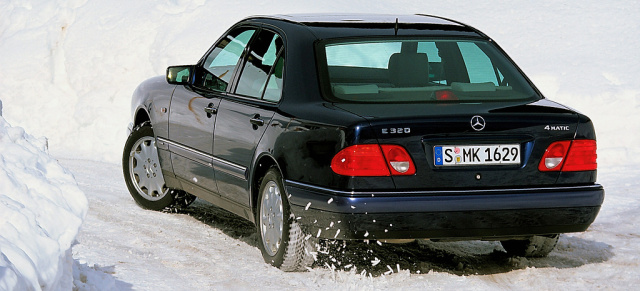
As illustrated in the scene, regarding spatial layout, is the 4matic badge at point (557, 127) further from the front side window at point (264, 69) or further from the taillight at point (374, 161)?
the front side window at point (264, 69)

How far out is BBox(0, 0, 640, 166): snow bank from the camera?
13.5m

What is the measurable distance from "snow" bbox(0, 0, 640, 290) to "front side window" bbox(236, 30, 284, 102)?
1039 mm

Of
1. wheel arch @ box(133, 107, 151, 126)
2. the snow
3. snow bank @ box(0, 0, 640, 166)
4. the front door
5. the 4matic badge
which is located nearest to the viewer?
the snow

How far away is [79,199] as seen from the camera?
470cm

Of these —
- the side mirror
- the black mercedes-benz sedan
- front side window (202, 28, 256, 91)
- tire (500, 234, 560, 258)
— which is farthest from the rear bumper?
the side mirror

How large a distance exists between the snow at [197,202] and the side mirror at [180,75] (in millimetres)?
1049

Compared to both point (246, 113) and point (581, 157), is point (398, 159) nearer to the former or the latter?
point (581, 157)

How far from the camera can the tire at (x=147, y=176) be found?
8.51m

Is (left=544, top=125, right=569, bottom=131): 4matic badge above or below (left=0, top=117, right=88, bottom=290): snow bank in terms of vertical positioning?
above

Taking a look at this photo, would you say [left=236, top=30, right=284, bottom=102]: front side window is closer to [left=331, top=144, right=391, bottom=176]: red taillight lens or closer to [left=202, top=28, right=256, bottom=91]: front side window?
[left=202, top=28, right=256, bottom=91]: front side window

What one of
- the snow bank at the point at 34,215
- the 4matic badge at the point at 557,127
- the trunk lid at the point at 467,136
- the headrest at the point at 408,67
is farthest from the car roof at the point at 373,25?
the snow bank at the point at 34,215

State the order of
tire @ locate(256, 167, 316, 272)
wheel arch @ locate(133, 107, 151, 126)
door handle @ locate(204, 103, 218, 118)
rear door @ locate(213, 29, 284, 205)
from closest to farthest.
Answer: tire @ locate(256, 167, 316, 272) < rear door @ locate(213, 29, 284, 205) < door handle @ locate(204, 103, 218, 118) < wheel arch @ locate(133, 107, 151, 126)

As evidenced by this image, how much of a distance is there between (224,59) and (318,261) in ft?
5.91

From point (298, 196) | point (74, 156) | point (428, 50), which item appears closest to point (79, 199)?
point (298, 196)
